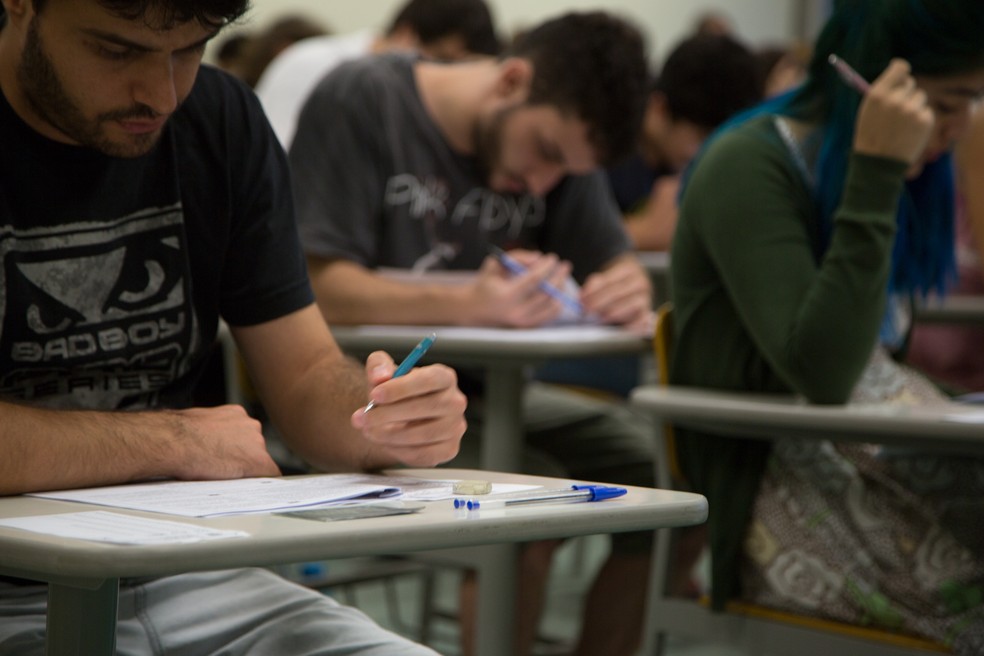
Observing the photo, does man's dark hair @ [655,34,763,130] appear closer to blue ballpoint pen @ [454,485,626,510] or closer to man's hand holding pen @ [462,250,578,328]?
man's hand holding pen @ [462,250,578,328]

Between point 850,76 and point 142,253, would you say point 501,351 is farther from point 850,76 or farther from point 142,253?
point 142,253

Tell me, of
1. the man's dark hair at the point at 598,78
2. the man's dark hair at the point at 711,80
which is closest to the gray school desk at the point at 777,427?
the man's dark hair at the point at 598,78

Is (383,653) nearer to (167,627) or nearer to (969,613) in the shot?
(167,627)

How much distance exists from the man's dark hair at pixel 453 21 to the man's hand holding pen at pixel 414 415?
9.39ft

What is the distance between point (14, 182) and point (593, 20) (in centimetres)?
156

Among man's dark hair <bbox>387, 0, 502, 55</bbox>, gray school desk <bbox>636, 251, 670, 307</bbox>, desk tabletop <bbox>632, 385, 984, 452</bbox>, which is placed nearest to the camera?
desk tabletop <bbox>632, 385, 984, 452</bbox>

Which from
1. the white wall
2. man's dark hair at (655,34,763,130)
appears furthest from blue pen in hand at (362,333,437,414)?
the white wall

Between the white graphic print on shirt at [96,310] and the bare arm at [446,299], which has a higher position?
the white graphic print on shirt at [96,310]

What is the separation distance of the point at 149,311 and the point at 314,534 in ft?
1.70

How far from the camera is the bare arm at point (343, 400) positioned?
1148 millimetres

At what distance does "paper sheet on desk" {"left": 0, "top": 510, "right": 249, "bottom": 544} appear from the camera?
0.79 m

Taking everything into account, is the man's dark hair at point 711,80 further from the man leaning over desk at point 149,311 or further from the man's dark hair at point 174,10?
the man's dark hair at point 174,10

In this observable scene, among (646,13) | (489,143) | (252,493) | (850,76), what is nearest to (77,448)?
(252,493)

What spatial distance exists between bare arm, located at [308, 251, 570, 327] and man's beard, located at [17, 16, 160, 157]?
3.40 ft
